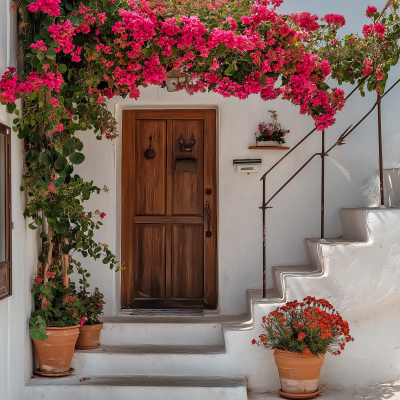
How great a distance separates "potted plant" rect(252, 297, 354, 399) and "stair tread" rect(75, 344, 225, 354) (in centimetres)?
50

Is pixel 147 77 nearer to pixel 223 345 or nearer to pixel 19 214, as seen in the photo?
pixel 19 214

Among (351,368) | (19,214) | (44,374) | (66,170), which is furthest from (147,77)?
(351,368)

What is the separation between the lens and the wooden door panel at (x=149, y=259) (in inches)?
205

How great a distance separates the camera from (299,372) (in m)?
Result: 3.76

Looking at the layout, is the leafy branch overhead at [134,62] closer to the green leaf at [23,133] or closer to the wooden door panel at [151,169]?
the green leaf at [23,133]

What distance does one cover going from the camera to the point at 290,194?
497 centimetres

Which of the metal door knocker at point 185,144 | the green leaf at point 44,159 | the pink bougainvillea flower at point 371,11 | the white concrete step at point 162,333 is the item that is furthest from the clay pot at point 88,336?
the pink bougainvillea flower at point 371,11

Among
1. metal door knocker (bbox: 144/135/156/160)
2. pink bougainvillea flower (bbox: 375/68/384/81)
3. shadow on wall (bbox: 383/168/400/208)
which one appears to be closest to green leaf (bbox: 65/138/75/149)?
metal door knocker (bbox: 144/135/156/160)

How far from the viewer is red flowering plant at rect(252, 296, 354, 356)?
3.68 m

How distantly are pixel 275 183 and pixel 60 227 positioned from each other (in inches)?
87.0

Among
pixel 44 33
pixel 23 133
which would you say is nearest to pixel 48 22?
pixel 44 33

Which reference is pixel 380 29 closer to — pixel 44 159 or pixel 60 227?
pixel 44 159

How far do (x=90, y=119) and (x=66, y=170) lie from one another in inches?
17.2

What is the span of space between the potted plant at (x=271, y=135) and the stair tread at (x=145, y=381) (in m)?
2.14
